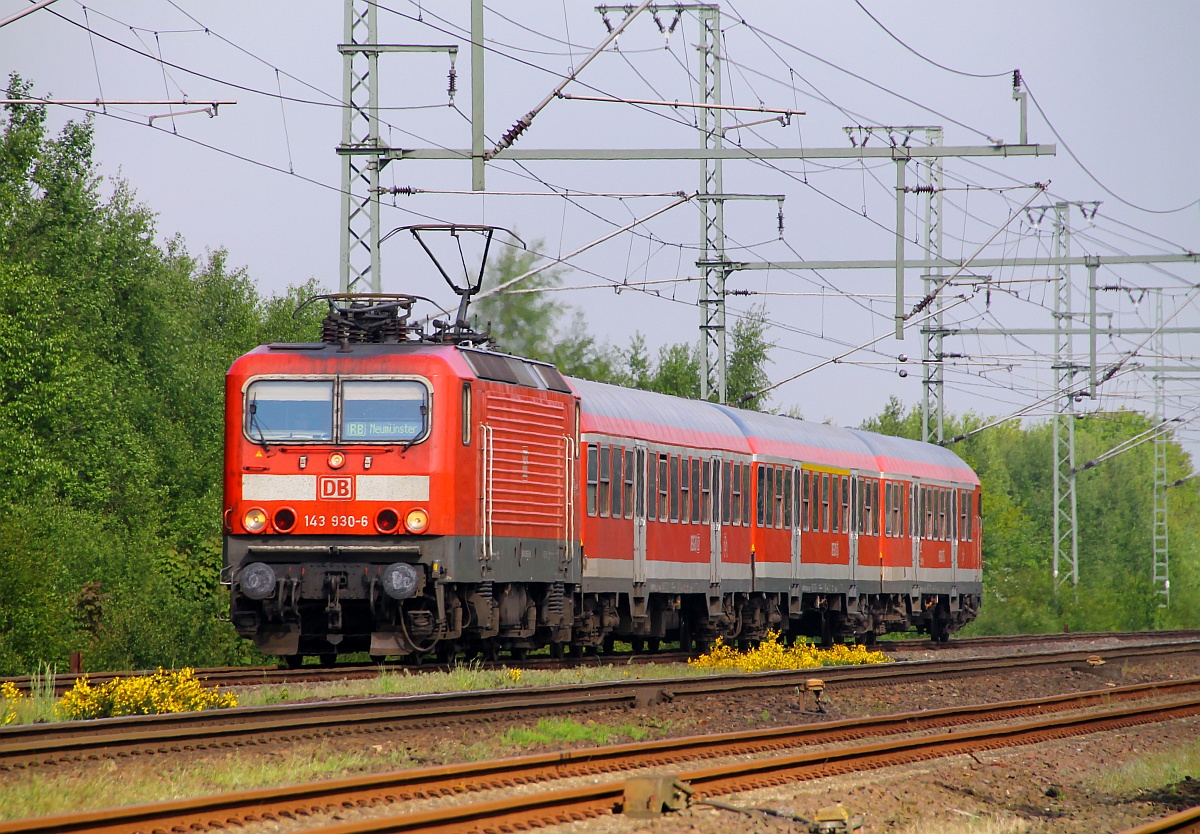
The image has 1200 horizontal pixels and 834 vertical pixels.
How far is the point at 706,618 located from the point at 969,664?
4.08 m

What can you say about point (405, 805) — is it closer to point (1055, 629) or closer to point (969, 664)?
point (969, 664)

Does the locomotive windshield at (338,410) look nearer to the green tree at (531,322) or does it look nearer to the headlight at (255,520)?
the headlight at (255,520)

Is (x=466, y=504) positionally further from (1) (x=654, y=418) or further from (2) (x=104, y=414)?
(2) (x=104, y=414)

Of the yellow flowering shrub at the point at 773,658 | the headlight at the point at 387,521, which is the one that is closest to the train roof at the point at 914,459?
the yellow flowering shrub at the point at 773,658

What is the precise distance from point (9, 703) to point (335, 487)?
4753 mm

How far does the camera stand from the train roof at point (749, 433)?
2328cm

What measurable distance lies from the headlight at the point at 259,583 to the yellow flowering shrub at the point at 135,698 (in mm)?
2680

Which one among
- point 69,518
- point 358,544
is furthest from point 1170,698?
point 69,518

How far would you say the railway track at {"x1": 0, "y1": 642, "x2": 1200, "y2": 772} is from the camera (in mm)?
11109

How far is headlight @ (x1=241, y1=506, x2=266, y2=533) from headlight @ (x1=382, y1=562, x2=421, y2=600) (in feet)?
4.58

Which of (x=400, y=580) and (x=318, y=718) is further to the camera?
(x=400, y=580)

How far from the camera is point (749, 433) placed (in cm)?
2831

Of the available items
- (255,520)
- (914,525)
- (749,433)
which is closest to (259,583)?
(255,520)

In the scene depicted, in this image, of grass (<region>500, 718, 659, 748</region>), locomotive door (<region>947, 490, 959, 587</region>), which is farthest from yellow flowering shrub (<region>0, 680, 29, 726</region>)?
locomotive door (<region>947, 490, 959, 587</region>)
